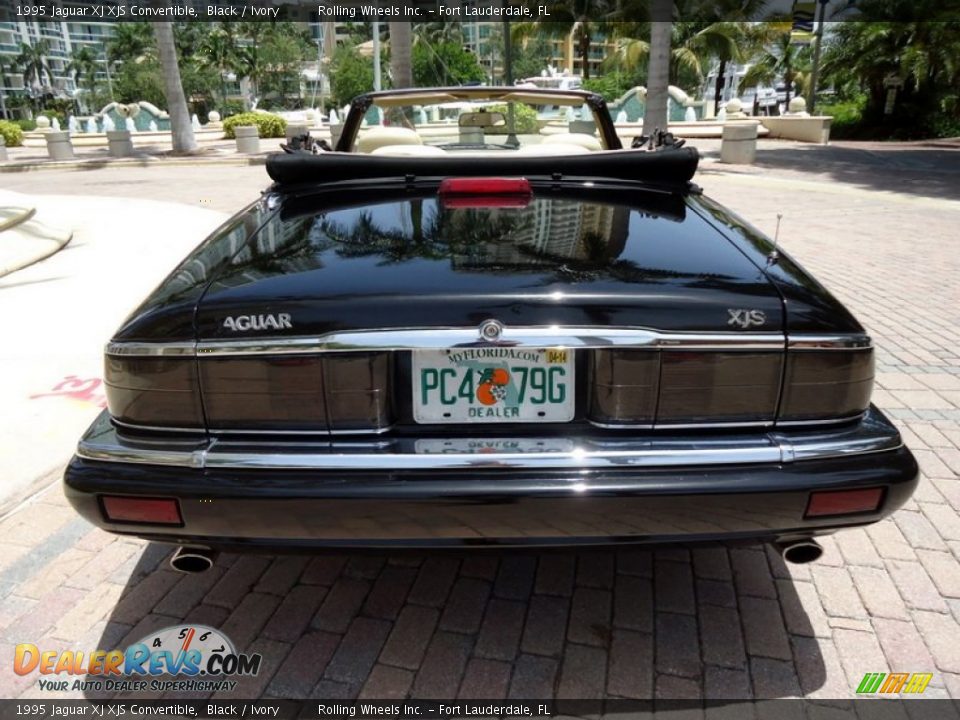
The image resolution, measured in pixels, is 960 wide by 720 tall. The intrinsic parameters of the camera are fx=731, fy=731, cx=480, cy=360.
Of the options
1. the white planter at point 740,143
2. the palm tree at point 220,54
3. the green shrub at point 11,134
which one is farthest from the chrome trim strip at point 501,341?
the palm tree at point 220,54

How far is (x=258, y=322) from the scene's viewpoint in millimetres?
1862

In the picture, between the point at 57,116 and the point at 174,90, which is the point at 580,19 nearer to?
the point at 174,90

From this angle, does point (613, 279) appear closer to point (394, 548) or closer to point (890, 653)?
point (394, 548)

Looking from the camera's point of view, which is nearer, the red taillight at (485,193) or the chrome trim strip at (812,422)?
the chrome trim strip at (812,422)

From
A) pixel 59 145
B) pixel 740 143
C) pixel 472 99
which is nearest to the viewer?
pixel 472 99

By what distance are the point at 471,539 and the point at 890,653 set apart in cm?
139

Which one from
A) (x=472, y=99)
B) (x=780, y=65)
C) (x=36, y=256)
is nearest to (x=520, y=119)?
(x=472, y=99)

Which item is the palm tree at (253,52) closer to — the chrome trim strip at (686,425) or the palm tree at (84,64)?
the palm tree at (84,64)

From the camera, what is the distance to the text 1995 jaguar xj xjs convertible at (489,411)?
1827 millimetres

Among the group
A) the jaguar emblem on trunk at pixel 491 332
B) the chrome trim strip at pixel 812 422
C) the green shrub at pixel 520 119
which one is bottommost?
the chrome trim strip at pixel 812 422

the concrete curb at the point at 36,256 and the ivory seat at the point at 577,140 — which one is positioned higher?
the ivory seat at the point at 577,140

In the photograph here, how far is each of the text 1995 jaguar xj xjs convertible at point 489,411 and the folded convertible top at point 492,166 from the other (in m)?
1.16

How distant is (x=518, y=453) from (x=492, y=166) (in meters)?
1.70

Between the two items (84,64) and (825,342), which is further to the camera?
(84,64)
